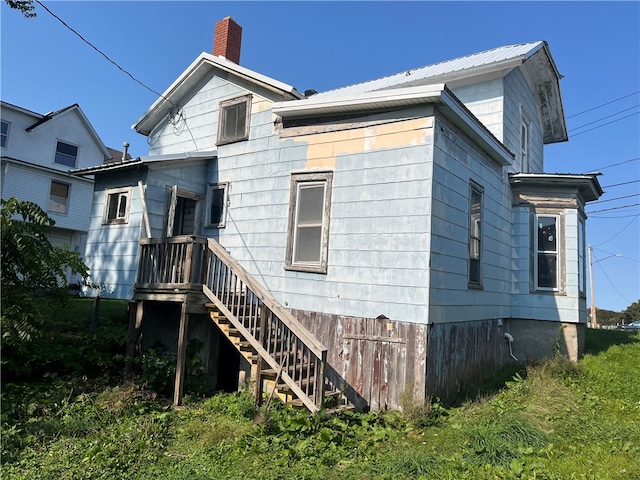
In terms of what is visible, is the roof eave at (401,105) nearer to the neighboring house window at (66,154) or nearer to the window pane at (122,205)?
the window pane at (122,205)

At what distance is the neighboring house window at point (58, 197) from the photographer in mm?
24994

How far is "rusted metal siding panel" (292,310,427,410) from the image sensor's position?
7.41m

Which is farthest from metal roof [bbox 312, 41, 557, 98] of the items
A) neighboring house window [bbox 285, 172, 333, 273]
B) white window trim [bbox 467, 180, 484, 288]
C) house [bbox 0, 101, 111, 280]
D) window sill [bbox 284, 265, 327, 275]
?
house [bbox 0, 101, 111, 280]

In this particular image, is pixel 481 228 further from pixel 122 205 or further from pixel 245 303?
pixel 122 205

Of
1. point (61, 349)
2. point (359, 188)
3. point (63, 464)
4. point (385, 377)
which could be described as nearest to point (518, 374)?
point (385, 377)

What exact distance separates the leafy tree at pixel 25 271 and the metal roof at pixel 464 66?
955cm

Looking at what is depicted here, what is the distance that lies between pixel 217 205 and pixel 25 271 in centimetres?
429

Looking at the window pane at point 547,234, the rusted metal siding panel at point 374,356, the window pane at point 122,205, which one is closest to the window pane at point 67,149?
the window pane at point 122,205

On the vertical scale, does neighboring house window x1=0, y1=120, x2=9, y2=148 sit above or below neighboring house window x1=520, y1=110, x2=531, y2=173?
above

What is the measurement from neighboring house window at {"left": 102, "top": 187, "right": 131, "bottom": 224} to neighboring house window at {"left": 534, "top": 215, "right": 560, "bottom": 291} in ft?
34.1

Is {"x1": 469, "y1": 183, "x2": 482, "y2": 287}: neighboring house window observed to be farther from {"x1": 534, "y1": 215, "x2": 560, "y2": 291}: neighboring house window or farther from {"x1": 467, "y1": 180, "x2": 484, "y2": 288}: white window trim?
{"x1": 534, "y1": 215, "x2": 560, "y2": 291}: neighboring house window

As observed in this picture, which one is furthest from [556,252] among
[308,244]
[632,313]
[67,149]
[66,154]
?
[632,313]

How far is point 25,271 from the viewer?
801cm

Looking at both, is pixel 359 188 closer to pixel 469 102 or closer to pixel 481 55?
pixel 469 102
